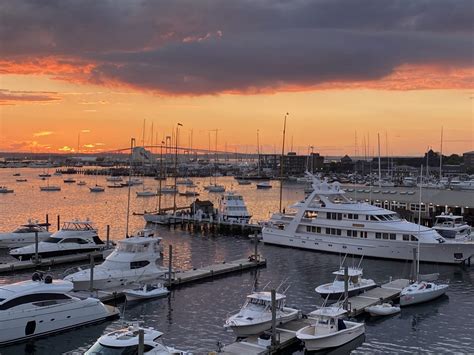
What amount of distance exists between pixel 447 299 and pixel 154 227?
4064 cm

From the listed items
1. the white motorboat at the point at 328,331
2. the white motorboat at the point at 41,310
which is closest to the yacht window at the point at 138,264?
the white motorboat at the point at 41,310

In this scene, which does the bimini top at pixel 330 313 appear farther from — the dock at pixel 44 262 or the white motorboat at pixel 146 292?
the dock at pixel 44 262

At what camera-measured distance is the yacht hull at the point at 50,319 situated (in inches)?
981

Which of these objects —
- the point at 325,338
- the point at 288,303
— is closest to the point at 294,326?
the point at 325,338

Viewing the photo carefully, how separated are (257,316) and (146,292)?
8864 mm

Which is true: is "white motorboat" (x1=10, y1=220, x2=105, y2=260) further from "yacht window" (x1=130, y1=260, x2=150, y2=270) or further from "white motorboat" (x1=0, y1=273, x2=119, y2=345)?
"white motorboat" (x1=0, y1=273, x2=119, y2=345)

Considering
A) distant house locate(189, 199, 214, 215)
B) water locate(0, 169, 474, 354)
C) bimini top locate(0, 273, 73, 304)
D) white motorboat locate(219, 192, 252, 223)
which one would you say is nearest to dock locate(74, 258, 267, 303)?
water locate(0, 169, 474, 354)

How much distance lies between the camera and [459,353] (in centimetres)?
2491

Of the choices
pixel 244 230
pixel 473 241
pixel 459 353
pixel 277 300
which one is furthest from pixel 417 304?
pixel 244 230

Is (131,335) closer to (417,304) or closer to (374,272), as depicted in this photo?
(417,304)

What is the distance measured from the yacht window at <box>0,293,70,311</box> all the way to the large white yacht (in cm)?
2711

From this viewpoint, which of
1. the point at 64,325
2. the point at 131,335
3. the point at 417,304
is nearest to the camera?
the point at 131,335

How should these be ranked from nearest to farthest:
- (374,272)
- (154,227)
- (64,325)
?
(64,325) → (374,272) → (154,227)

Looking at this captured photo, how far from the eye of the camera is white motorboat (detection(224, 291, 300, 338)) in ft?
84.5
